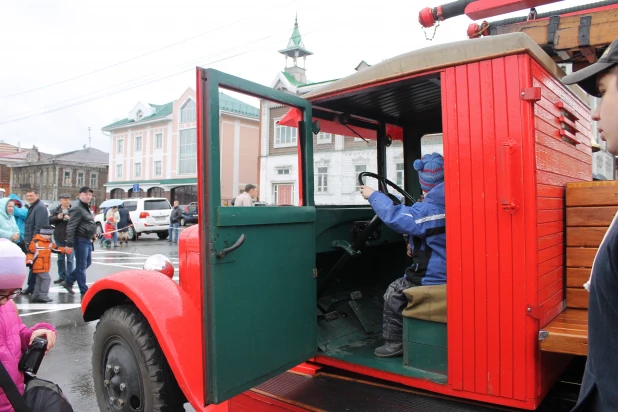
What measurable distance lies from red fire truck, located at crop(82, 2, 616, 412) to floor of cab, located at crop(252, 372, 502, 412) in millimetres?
13

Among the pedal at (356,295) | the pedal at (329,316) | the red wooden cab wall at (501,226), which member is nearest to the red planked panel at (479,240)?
the red wooden cab wall at (501,226)

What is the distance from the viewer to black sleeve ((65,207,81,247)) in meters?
7.66

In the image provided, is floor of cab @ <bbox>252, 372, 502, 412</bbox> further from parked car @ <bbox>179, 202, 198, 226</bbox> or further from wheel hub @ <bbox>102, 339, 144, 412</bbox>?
parked car @ <bbox>179, 202, 198, 226</bbox>

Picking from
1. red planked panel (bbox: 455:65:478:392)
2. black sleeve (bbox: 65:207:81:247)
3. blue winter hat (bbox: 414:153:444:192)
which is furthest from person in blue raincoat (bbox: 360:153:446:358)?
black sleeve (bbox: 65:207:81:247)

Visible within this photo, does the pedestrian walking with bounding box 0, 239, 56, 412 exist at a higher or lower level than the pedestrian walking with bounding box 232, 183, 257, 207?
lower

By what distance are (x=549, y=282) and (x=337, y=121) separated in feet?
6.90

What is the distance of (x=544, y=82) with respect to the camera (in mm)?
2473

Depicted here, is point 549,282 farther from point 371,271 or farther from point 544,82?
point 371,271

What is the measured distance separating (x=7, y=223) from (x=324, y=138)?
6730 millimetres

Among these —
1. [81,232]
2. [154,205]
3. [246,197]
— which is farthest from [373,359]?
[154,205]

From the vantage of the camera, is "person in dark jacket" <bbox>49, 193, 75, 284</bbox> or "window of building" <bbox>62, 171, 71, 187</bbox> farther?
"window of building" <bbox>62, 171, 71, 187</bbox>

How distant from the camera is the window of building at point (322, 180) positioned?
12.0ft

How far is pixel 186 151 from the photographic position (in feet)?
129

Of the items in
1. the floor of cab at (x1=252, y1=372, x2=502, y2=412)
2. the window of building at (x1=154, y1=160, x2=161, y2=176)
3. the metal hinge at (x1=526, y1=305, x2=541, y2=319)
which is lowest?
the floor of cab at (x1=252, y1=372, x2=502, y2=412)
